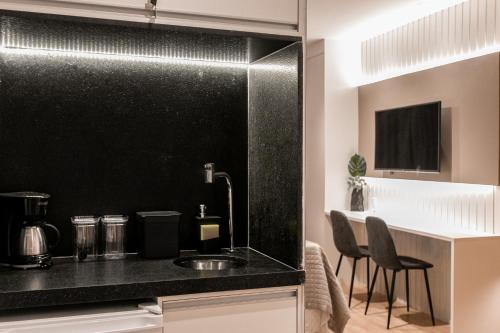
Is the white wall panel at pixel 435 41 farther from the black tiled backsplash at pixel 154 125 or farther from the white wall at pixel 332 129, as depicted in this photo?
the black tiled backsplash at pixel 154 125

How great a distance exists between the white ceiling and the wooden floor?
281cm

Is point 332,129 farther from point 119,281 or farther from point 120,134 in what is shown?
point 119,281

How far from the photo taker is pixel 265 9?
6.36ft

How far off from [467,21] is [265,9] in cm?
312

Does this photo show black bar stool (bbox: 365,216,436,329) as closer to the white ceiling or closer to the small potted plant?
the small potted plant

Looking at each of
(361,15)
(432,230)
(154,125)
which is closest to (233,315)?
(154,125)

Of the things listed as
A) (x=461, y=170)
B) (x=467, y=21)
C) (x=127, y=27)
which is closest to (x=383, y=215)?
(x=461, y=170)

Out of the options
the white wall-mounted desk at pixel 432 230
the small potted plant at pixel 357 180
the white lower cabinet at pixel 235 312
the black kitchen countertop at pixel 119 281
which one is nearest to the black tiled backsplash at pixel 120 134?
the black kitchen countertop at pixel 119 281

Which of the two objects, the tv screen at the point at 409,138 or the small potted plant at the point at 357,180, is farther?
the small potted plant at the point at 357,180

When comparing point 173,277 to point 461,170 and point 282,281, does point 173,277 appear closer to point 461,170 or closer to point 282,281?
point 282,281

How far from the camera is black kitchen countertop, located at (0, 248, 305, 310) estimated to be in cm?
164

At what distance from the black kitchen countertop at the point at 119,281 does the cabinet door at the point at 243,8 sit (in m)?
0.94

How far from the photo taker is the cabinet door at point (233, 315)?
1.78 m

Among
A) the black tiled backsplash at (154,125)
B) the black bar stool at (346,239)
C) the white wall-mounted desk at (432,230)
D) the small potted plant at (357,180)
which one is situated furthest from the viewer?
the small potted plant at (357,180)
